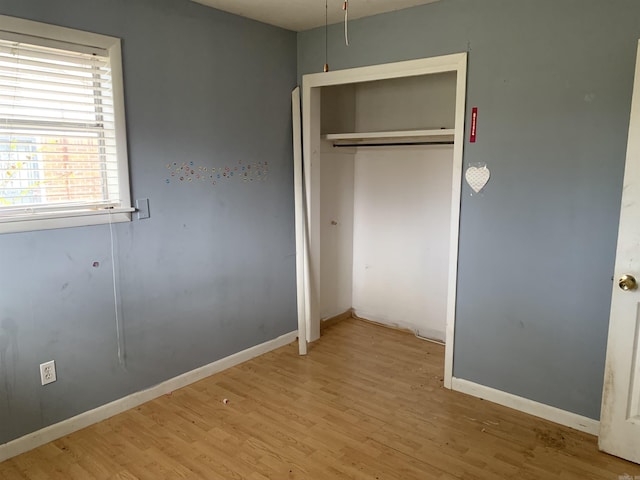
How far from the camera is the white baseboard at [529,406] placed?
106 inches

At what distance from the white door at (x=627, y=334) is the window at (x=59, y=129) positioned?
2692 millimetres

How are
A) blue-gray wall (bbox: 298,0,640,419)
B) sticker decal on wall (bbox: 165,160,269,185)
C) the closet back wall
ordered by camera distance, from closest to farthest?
blue-gray wall (bbox: 298,0,640,419) → sticker decal on wall (bbox: 165,160,269,185) → the closet back wall

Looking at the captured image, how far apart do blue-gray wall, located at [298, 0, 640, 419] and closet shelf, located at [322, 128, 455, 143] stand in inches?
23.1

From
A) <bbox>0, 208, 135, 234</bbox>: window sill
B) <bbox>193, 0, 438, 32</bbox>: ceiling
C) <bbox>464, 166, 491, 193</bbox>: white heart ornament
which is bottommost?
<bbox>0, 208, 135, 234</bbox>: window sill

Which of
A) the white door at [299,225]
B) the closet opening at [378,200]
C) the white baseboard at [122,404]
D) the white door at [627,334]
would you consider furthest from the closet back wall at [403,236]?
the white door at [627,334]

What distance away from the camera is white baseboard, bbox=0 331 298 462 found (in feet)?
8.20

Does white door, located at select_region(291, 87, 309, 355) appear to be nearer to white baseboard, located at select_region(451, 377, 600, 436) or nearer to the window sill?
white baseboard, located at select_region(451, 377, 600, 436)

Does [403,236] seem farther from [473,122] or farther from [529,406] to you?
[529,406]

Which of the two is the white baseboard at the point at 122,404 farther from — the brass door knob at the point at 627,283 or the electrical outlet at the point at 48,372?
the brass door knob at the point at 627,283

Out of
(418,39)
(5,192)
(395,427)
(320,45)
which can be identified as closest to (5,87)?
(5,192)

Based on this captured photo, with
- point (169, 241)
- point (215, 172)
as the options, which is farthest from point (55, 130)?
point (215, 172)

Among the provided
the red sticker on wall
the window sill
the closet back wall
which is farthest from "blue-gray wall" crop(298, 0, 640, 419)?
the window sill

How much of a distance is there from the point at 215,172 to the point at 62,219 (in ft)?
3.50

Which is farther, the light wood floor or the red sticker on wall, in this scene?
the red sticker on wall
